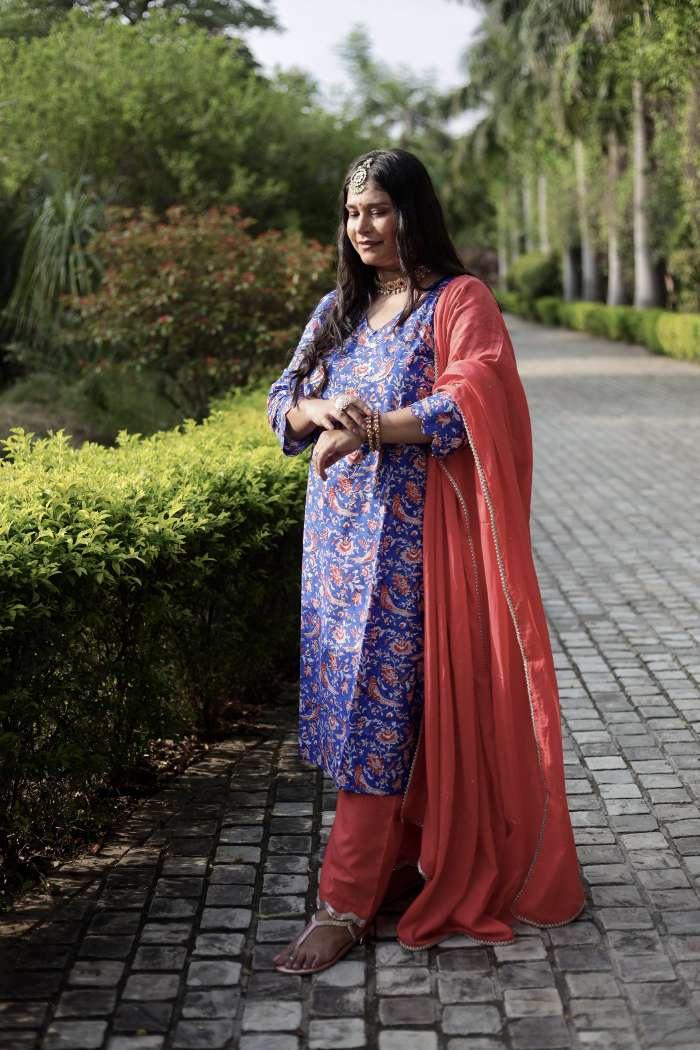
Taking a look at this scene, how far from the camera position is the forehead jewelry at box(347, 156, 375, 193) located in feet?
10.1

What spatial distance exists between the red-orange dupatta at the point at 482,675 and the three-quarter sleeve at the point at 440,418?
36 millimetres

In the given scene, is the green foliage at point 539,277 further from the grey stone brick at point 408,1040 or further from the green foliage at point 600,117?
the grey stone brick at point 408,1040

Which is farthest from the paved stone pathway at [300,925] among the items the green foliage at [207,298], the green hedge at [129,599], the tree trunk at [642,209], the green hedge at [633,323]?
the tree trunk at [642,209]

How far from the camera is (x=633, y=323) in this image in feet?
86.9

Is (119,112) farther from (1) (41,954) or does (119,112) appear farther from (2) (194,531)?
(1) (41,954)

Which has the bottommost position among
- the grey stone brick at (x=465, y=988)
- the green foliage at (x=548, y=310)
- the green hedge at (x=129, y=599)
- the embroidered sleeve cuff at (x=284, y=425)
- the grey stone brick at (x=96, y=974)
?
the green foliage at (x=548, y=310)

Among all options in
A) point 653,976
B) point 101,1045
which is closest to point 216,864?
point 101,1045

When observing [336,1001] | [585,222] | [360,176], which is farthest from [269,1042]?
[585,222]

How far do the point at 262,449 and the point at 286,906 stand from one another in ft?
7.34

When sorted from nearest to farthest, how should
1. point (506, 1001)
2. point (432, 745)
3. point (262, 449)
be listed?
point (506, 1001), point (432, 745), point (262, 449)

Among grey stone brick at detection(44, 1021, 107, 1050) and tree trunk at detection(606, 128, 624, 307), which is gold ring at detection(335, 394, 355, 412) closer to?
grey stone brick at detection(44, 1021, 107, 1050)

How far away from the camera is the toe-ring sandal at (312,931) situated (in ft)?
9.72

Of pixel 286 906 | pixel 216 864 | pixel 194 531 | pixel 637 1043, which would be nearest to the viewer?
pixel 637 1043

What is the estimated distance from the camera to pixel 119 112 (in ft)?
47.7
